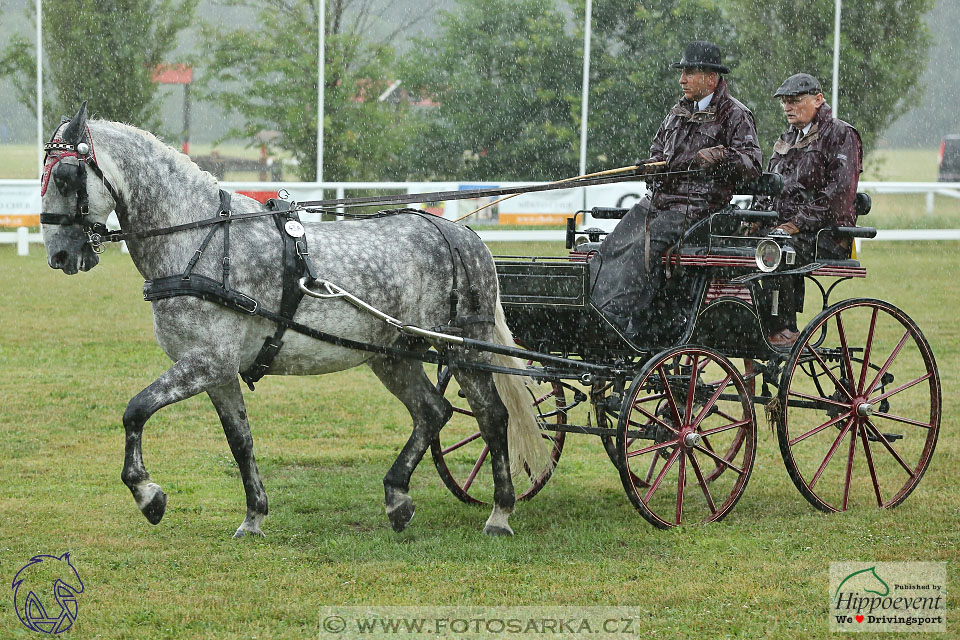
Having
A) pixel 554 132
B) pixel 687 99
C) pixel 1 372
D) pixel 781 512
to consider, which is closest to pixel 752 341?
pixel 781 512

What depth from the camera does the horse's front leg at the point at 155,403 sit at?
5172 millimetres

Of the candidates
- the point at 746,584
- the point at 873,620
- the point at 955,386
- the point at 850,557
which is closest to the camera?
the point at 873,620

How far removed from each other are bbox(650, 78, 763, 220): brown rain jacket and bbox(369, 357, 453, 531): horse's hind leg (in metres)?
1.60

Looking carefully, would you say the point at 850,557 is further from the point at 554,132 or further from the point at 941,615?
the point at 554,132

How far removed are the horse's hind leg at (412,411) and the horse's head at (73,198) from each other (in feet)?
5.10

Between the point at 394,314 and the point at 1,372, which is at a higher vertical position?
the point at 394,314

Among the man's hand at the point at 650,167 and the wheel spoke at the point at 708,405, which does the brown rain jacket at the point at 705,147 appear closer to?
the man's hand at the point at 650,167

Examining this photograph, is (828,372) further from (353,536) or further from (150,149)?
(150,149)

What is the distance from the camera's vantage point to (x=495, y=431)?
6.17m

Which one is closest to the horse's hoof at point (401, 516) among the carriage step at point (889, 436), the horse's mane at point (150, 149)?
the horse's mane at point (150, 149)

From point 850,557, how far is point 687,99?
2.59 metres

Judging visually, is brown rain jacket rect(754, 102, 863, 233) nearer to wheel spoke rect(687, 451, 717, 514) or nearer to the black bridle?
wheel spoke rect(687, 451, 717, 514)

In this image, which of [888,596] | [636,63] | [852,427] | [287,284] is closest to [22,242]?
[636,63]

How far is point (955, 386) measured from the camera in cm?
1030
